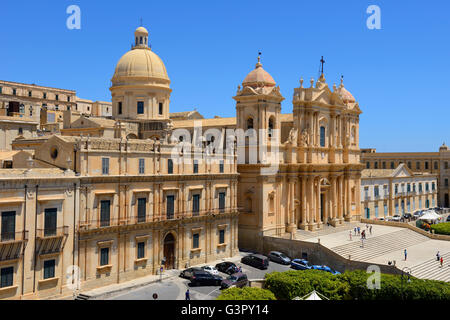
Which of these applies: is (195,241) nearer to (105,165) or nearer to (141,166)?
(141,166)

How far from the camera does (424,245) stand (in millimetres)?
52812

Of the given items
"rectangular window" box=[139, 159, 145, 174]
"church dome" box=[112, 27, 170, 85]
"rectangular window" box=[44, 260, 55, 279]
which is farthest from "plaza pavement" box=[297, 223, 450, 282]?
"rectangular window" box=[44, 260, 55, 279]

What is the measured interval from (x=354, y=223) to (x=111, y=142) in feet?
129

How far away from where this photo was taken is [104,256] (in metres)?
33.4

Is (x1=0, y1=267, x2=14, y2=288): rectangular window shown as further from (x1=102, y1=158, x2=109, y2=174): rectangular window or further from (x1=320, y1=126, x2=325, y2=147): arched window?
(x1=320, y1=126, x2=325, y2=147): arched window

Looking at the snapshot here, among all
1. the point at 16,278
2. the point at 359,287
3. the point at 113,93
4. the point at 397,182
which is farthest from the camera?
the point at 397,182

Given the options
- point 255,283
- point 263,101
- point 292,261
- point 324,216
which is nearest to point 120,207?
point 255,283

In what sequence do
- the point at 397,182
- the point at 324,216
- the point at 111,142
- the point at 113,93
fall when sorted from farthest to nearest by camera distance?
the point at 397,182
the point at 324,216
the point at 113,93
the point at 111,142

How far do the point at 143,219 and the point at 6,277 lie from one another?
11.4 m

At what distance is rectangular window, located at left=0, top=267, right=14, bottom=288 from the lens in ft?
90.1

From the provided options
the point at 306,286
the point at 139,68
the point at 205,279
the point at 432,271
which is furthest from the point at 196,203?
the point at 432,271

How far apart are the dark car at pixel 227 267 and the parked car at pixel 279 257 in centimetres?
635
